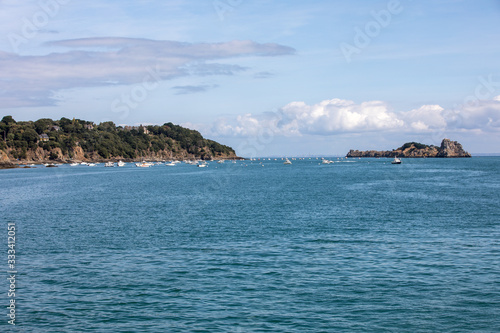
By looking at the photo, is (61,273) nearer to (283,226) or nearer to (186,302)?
(186,302)

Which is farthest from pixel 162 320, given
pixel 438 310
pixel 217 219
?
pixel 217 219

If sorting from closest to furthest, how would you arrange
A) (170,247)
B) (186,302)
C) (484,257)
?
1. (186,302)
2. (484,257)
3. (170,247)

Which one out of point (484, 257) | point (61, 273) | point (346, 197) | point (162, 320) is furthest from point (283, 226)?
point (346, 197)

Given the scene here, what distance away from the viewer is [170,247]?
36.3 m

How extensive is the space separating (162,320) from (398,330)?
10.6 metres

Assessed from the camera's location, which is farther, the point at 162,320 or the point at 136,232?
the point at 136,232

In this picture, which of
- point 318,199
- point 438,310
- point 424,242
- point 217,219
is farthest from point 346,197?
point 438,310

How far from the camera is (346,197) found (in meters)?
77.4

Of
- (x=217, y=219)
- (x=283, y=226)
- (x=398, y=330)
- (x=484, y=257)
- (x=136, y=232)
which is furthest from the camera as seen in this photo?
(x=217, y=219)

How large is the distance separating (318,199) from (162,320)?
55542mm

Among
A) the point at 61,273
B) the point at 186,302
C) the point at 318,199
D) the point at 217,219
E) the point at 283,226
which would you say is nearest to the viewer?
the point at 186,302

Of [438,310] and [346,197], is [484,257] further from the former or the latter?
[346,197]

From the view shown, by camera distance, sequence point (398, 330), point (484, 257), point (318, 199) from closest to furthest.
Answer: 1. point (398, 330)
2. point (484, 257)
3. point (318, 199)

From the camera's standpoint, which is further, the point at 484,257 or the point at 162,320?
the point at 484,257
